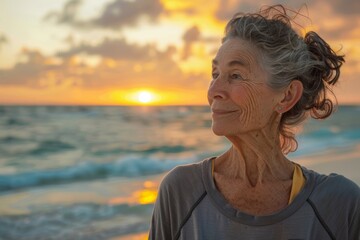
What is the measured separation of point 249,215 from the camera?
96.1 inches

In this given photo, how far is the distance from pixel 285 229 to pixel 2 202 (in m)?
8.99

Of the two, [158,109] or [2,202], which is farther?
[158,109]

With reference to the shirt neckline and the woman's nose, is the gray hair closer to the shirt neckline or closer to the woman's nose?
the woman's nose

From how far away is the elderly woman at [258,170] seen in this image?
244 centimetres

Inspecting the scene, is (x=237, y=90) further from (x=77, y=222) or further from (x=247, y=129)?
(x=77, y=222)

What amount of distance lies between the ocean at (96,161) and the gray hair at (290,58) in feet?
16.0

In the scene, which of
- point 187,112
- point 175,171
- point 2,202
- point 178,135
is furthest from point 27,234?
point 187,112

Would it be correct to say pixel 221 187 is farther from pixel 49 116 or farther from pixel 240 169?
pixel 49 116

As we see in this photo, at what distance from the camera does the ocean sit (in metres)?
8.57

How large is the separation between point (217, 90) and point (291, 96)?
13.6 inches

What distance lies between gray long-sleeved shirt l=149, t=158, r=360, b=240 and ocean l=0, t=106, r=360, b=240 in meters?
4.88

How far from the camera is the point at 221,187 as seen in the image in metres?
2.55

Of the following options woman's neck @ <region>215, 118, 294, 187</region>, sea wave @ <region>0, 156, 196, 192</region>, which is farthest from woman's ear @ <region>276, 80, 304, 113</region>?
sea wave @ <region>0, 156, 196, 192</region>

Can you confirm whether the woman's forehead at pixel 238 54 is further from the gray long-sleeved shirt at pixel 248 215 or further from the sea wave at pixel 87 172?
the sea wave at pixel 87 172
